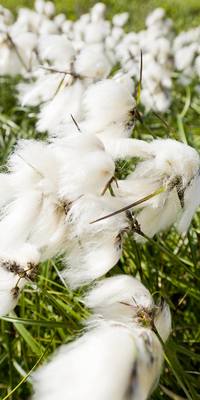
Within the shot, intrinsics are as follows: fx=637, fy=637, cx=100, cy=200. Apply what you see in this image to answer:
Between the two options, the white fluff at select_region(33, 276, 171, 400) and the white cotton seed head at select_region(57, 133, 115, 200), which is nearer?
the white fluff at select_region(33, 276, 171, 400)

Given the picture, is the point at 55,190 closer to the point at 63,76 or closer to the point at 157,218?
the point at 157,218

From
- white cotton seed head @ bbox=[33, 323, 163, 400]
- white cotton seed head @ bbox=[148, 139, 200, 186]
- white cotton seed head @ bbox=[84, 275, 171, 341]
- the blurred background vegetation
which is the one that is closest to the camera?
white cotton seed head @ bbox=[33, 323, 163, 400]

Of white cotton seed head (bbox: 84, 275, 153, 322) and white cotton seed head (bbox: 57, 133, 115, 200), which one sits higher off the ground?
white cotton seed head (bbox: 57, 133, 115, 200)

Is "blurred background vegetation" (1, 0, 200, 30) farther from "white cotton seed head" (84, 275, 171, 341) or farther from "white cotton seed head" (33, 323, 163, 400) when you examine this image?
"white cotton seed head" (33, 323, 163, 400)

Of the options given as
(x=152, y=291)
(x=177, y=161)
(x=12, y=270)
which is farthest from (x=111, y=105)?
(x=152, y=291)

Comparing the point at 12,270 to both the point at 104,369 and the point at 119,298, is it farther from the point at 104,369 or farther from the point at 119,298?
the point at 104,369

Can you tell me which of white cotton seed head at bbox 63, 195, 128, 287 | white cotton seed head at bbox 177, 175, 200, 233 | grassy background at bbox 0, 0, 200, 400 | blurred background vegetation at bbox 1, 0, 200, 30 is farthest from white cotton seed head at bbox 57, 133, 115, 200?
blurred background vegetation at bbox 1, 0, 200, 30

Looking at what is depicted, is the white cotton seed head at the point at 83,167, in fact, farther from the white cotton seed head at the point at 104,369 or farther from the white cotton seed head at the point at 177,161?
the white cotton seed head at the point at 104,369

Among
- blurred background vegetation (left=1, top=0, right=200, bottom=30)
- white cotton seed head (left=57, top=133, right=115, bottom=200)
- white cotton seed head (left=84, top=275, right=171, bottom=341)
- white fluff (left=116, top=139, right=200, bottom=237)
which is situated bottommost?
blurred background vegetation (left=1, top=0, right=200, bottom=30)

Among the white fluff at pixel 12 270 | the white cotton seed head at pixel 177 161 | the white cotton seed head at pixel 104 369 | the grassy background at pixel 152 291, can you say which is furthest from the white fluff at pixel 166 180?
the white cotton seed head at pixel 104 369

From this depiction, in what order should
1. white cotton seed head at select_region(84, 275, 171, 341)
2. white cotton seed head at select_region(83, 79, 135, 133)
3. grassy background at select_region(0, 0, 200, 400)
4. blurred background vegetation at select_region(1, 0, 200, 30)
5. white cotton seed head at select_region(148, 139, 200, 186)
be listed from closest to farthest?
white cotton seed head at select_region(84, 275, 171, 341)
white cotton seed head at select_region(148, 139, 200, 186)
white cotton seed head at select_region(83, 79, 135, 133)
grassy background at select_region(0, 0, 200, 400)
blurred background vegetation at select_region(1, 0, 200, 30)

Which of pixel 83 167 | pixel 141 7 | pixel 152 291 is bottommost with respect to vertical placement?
pixel 141 7
